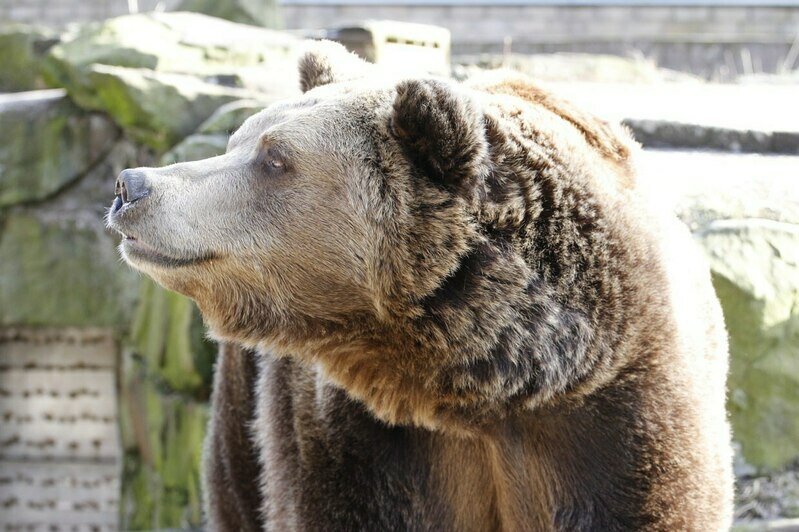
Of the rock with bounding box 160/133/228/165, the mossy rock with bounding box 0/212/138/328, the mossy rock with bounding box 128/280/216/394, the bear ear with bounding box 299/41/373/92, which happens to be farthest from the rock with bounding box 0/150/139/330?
the bear ear with bounding box 299/41/373/92

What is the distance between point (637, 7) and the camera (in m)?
17.4

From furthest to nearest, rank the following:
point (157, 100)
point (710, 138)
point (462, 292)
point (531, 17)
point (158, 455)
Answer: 1. point (531, 17)
2. point (157, 100)
3. point (158, 455)
4. point (710, 138)
5. point (462, 292)

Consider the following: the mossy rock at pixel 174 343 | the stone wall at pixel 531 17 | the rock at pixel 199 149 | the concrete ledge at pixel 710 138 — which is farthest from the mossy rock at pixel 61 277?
the stone wall at pixel 531 17

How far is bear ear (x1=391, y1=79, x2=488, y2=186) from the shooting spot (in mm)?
2701

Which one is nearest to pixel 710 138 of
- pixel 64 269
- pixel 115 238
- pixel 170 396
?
pixel 170 396

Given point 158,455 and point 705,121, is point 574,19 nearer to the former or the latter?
point 705,121

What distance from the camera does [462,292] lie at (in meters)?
2.84

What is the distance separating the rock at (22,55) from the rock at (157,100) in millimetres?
3906

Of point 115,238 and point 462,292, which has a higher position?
point 462,292

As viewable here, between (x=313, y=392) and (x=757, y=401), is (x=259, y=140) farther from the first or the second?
(x=757, y=401)

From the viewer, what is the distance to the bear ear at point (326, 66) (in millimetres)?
3352

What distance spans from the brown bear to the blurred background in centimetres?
48

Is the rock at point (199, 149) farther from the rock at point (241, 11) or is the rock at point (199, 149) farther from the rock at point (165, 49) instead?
the rock at point (241, 11)

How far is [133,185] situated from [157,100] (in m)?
A: 5.58
